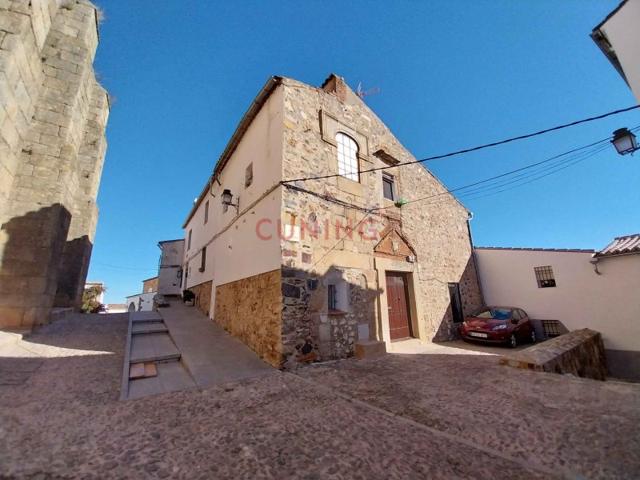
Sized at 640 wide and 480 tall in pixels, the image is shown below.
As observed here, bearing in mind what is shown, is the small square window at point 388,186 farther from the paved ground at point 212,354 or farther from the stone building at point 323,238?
the paved ground at point 212,354

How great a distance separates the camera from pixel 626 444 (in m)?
2.38

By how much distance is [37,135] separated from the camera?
6559 mm

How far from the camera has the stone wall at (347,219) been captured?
5.68 m

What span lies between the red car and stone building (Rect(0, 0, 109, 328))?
480 inches

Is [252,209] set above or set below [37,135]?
below

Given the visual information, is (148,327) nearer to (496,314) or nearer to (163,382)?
(163,382)

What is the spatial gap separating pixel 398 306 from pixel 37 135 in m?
10.7

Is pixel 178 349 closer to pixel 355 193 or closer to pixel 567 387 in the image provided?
pixel 355 193

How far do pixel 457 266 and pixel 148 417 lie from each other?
10.9 metres

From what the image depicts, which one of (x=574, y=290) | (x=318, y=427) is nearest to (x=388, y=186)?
(x=318, y=427)

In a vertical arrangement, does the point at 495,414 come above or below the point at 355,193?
below

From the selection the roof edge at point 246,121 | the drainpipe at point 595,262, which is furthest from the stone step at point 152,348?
the drainpipe at point 595,262

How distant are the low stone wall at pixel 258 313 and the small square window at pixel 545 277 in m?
10.8

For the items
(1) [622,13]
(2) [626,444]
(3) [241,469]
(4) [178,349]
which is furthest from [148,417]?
(1) [622,13]
